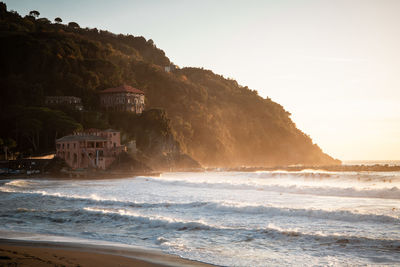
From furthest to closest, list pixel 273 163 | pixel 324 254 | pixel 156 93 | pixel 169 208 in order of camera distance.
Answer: pixel 273 163 → pixel 156 93 → pixel 169 208 → pixel 324 254

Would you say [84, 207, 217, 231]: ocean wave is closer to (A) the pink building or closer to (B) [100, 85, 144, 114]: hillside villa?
(A) the pink building

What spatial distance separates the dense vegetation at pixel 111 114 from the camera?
9356cm

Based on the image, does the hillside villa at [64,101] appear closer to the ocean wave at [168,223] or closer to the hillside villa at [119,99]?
the hillside villa at [119,99]

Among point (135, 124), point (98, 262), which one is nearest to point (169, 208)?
point (98, 262)

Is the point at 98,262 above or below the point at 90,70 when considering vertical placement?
below

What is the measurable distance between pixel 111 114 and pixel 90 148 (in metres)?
24.2

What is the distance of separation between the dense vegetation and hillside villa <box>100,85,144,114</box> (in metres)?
3.21

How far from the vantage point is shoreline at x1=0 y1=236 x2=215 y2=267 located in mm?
11234

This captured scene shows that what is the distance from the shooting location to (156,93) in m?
144

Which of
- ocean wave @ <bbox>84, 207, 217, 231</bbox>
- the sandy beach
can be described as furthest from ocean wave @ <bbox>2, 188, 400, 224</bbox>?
the sandy beach

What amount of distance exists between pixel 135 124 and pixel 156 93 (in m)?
39.7

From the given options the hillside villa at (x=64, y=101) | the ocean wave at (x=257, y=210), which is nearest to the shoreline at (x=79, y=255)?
the ocean wave at (x=257, y=210)

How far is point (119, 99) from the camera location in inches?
4368

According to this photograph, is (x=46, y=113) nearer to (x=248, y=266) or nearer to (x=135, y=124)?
(x=135, y=124)
